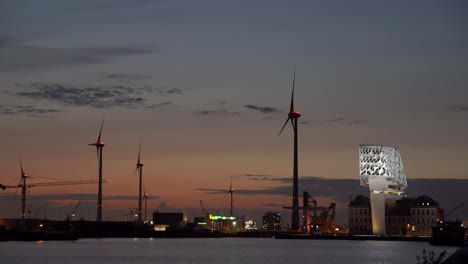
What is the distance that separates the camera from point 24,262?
386 feet

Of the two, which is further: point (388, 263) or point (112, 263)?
point (388, 263)

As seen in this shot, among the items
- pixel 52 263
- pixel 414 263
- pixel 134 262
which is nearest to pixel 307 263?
pixel 414 263

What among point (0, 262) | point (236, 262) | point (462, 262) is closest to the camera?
point (462, 262)

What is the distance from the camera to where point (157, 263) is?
11969 cm

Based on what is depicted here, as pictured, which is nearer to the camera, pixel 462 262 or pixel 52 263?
pixel 462 262

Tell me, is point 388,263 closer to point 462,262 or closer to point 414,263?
point 414,263

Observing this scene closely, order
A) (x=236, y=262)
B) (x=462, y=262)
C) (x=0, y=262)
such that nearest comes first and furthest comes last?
(x=462, y=262) → (x=0, y=262) → (x=236, y=262)

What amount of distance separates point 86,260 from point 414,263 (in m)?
49.6

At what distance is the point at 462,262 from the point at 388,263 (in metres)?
67.3

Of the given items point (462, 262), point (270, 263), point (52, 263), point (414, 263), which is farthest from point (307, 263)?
point (462, 262)

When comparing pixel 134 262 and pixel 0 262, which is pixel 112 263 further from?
pixel 0 262

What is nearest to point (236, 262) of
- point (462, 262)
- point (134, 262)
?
point (134, 262)

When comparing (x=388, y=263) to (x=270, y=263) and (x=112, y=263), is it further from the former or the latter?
(x=112, y=263)

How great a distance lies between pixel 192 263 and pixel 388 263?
29676 millimetres
